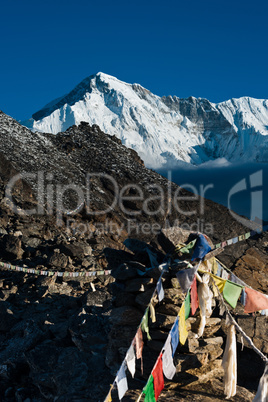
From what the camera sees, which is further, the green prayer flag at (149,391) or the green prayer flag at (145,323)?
the green prayer flag at (145,323)

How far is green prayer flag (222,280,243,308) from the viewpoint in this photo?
7582 millimetres

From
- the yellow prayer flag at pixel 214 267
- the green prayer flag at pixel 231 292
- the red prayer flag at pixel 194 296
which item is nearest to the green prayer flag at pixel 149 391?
the red prayer flag at pixel 194 296

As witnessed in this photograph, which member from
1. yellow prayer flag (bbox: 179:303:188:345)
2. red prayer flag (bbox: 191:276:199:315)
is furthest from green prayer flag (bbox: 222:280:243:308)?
yellow prayer flag (bbox: 179:303:188:345)

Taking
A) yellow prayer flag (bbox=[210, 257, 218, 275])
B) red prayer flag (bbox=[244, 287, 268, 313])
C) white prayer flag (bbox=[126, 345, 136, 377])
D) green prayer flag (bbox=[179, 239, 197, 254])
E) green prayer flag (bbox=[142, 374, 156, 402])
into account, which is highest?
green prayer flag (bbox=[179, 239, 197, 254])

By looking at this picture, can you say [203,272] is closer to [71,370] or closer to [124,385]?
[124,385]

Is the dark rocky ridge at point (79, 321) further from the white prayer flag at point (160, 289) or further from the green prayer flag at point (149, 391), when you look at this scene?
the green prayer flag at point (149, 391)

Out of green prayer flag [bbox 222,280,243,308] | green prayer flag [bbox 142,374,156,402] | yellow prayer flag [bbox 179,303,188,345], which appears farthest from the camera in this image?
green prayer flag [bbox 222,280,243,308]

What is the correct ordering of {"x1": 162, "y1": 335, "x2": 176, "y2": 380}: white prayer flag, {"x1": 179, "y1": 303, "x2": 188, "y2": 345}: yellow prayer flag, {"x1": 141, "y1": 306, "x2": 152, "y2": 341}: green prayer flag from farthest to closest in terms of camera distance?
1. {"x1": 141, "y1": 306, "x2": 152, "y2": 341}: green prayer flag
2. {"x1": 179, "y1": 303, "x2": 188, "y2": 345}: yellow prayer flag
3. {"x1": 162, "y1": 335, "x2": 176, "y2": 380}: white prayer flag

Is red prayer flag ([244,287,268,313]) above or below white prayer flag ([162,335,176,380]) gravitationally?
above

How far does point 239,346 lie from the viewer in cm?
909

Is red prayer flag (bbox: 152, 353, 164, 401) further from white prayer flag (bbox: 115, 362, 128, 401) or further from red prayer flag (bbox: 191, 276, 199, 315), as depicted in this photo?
red prayer flag (bbox: 191, 276, 199, 315)

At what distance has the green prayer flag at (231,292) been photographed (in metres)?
7.58

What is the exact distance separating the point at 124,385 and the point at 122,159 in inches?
1911

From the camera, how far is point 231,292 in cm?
764
